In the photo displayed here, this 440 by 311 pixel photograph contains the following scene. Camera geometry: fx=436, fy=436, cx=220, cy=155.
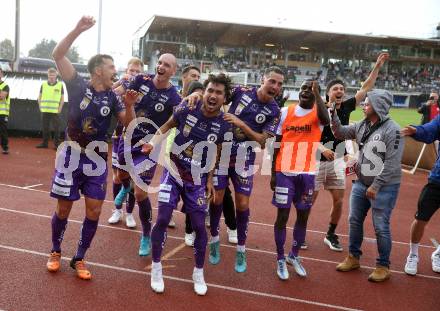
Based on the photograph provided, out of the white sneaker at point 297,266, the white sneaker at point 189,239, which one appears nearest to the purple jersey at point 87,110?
the white sneaker at point 189,239

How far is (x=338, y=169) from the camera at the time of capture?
225 inches

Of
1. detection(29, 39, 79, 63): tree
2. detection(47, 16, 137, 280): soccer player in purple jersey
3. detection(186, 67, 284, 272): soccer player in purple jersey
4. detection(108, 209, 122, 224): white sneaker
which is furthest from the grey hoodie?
detection(29, 39, 79, 63): tree

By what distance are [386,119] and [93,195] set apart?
122 inches

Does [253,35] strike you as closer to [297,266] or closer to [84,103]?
[297,266]

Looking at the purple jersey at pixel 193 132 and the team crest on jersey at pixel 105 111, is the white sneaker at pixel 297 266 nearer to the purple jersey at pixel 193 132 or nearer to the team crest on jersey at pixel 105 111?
the purple jersey at pixel 193 132

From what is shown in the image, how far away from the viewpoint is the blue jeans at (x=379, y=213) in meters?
4.64

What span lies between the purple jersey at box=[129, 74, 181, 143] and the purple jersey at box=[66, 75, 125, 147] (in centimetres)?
75

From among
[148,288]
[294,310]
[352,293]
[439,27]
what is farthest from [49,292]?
[439,27]

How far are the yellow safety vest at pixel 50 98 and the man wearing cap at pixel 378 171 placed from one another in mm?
9388

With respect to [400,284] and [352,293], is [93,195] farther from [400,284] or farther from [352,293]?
[400,284]

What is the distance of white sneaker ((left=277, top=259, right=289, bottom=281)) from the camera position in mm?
4562

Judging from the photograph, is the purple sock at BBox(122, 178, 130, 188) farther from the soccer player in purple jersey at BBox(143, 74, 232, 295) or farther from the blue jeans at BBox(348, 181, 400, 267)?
the blue jeans at BBox(348, 181, 400, 267)

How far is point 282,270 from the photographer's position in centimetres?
459

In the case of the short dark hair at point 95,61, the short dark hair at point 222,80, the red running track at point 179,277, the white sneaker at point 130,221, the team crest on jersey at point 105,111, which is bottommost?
the red running track at point 179,277
